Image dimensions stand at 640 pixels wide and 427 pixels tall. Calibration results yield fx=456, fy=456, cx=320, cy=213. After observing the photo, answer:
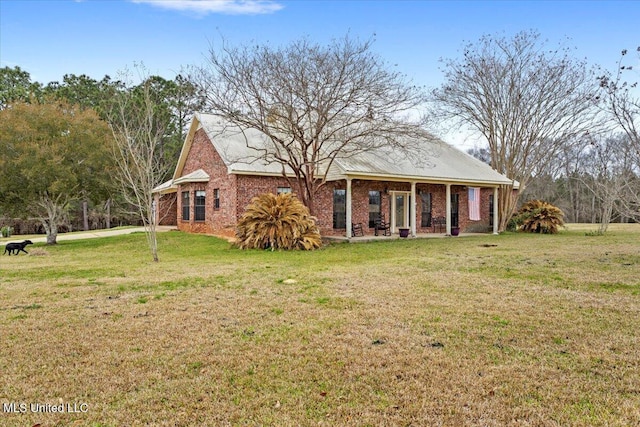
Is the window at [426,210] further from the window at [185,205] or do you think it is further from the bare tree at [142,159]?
the bare tree at [142,159]

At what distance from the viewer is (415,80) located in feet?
49.4

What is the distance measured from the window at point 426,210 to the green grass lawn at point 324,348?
11.4m

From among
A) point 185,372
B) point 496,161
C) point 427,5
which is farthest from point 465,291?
point 496,161

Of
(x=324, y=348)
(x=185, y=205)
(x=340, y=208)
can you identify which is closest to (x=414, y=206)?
(x=340, y=208)

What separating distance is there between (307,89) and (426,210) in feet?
29.4

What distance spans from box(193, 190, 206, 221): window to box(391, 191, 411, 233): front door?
315 inches

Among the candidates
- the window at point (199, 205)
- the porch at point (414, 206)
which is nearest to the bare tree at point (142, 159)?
the window at point (199, 205)

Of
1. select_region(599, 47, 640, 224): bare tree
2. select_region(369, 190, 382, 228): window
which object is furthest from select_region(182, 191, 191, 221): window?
select_region(599, 47, 640, 224): bare tree

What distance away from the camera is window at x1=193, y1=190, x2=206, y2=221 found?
18984 millimetres

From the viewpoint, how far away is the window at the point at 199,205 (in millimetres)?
18984

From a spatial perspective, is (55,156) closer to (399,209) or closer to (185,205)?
(185,205)

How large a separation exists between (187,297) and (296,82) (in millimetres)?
9216

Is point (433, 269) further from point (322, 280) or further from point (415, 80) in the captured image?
point (415, 80)

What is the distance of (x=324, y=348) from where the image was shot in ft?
14.4
